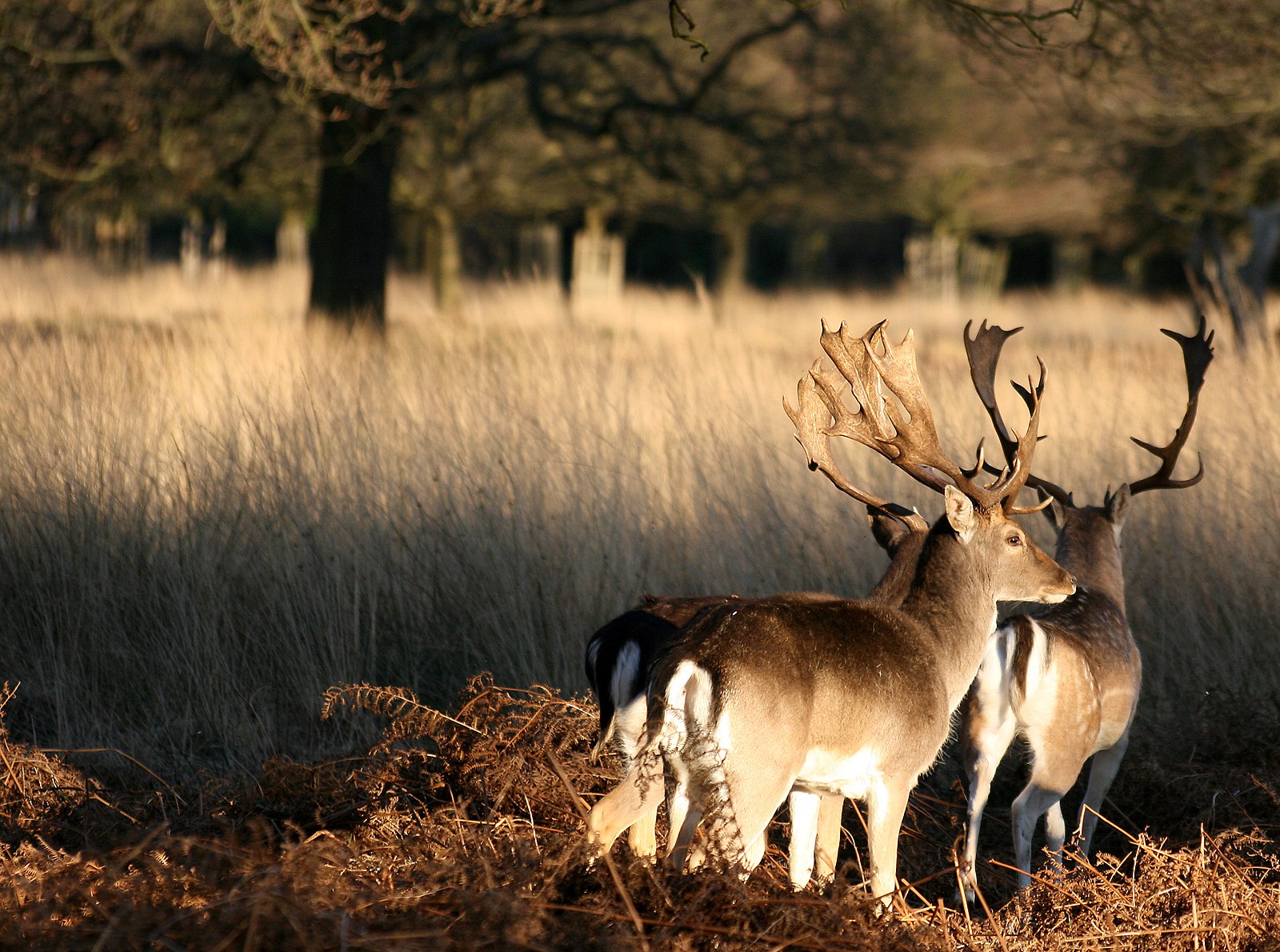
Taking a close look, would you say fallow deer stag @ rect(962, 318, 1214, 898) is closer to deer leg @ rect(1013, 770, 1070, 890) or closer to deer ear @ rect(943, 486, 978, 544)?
deer leg @ rect(1013, 770, 1070, 890)

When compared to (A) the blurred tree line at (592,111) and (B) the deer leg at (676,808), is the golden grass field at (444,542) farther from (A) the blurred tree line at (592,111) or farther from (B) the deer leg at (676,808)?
(A) the blurred tree line at (592,111)

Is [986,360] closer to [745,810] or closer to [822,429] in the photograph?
[822,429]

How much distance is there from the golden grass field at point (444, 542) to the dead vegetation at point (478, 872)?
0.14 ft

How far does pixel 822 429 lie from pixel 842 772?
3.22ft

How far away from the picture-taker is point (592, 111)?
12.3 meters

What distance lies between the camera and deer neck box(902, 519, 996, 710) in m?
3.24

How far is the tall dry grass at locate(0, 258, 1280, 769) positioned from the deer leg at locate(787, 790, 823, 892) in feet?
5.34

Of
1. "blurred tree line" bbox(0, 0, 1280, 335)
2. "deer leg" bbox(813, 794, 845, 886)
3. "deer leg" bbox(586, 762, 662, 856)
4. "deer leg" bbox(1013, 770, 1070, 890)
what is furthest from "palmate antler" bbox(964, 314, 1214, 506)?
"blurred tree line" bbox(0, 0, 1280, 335)

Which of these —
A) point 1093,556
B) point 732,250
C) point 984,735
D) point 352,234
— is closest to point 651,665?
point 984,735

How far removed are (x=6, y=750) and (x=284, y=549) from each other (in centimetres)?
160

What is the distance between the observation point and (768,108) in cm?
1303

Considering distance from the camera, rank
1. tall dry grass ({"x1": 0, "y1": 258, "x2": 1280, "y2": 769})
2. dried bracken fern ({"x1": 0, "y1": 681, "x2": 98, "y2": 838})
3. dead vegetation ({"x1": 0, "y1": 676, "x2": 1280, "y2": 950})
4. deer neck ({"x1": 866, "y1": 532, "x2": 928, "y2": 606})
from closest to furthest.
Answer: dead vegetation ({"x1": 0, "y1": 676, "x2": 1280, "y2": 950}), deer neck ({"x1": 866, "y1": 532, "x2": 928, "y2": 606}), dried bracken fern ({"x1": 0, "y1": 681, "x2": 98, "y2": 838}), tall dry grass ({"x1": 0, "y1": 258, "x2": 1280, "y2": 769})

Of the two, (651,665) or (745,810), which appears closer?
(745,810)

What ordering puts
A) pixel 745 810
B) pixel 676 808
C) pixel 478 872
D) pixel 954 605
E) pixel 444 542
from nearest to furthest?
pixel 478 872 → pixel 745 810 → pixel 676 808 → pixel 954 605 → pixel 444 542
